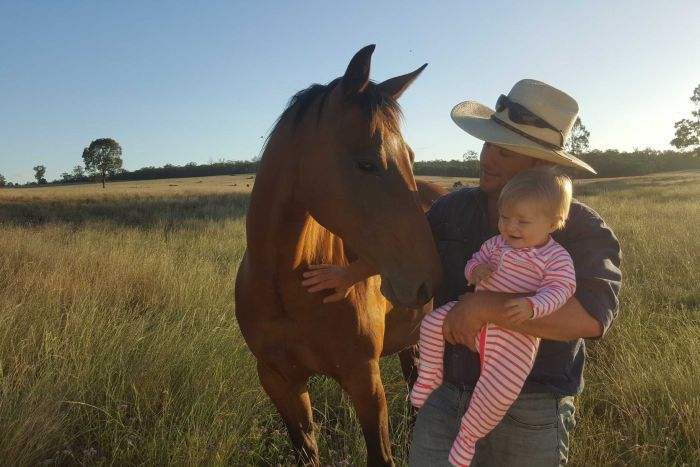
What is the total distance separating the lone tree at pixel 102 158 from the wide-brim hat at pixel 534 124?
247ft

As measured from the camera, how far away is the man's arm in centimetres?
170

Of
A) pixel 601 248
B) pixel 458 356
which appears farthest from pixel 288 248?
pixel 601 248

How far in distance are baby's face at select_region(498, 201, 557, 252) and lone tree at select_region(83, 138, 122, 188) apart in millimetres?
75606

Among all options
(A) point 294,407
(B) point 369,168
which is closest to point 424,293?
(B) point 369,168

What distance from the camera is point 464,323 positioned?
5.88 feet

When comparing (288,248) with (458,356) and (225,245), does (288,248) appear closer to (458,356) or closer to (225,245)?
(458,356)

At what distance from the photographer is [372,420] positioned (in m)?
2.47

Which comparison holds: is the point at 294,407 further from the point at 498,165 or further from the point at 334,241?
the point at 498,165

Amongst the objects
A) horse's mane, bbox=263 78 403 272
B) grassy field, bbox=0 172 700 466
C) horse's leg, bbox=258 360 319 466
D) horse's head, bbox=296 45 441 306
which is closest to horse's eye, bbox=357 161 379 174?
horse's head, bbox=296 45 441 306

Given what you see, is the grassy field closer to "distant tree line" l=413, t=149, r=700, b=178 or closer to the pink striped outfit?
the pink striped outfit

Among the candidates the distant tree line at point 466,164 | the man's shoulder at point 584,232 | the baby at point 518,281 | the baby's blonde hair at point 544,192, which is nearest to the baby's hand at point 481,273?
the baby at point 518,281

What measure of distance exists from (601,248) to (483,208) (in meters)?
0.54

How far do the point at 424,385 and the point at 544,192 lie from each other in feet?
2.97

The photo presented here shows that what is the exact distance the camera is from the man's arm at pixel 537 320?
1.70 m
